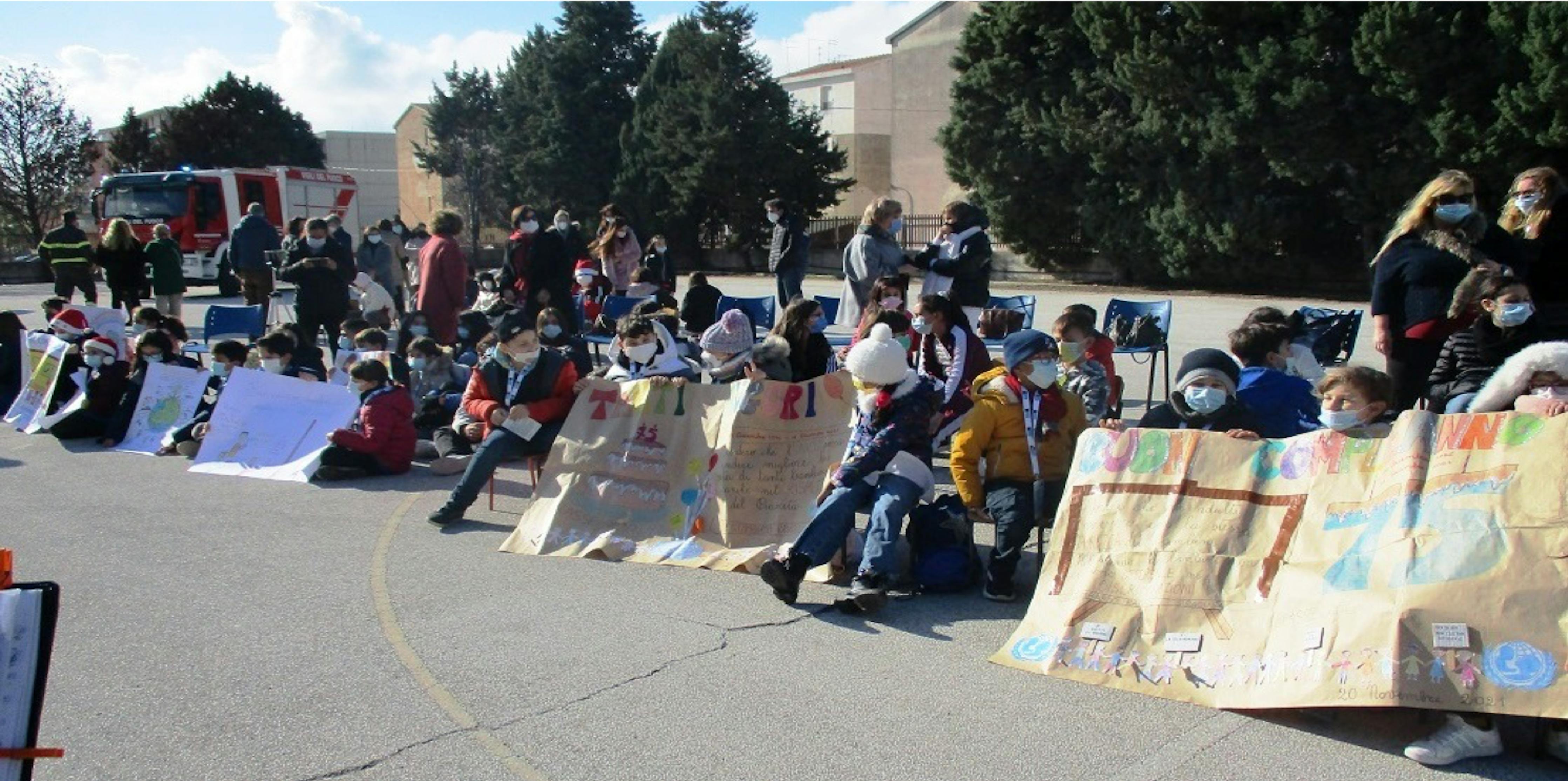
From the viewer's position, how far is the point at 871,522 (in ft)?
20.2

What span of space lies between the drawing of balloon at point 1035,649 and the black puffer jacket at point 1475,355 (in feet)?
8.78

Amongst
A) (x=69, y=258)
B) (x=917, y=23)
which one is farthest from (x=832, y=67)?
(x=69, y=258)

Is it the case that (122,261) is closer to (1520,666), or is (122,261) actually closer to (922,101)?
(1520,666)

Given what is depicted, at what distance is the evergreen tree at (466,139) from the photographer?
56875mm

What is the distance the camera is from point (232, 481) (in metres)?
9.27

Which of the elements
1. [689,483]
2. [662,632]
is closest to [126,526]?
[689,483]

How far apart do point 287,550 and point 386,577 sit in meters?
0.97

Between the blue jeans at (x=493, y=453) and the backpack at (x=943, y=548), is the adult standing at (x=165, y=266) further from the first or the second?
the backpack at (x=943, y=548)

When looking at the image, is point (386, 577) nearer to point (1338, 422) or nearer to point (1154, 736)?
point (1154, 736)

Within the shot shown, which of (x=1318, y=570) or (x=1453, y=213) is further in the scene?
(x=1453, y=213)

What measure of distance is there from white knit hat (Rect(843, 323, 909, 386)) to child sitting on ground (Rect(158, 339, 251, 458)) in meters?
6.22

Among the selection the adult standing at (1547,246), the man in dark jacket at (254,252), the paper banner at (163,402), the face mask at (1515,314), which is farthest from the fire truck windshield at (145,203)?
the face mask at (1515,314)

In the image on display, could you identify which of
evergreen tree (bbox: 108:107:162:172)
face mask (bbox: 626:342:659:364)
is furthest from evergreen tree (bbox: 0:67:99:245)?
face mask (bbox: 626:342:659:364)

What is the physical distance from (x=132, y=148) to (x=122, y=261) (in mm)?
40618
